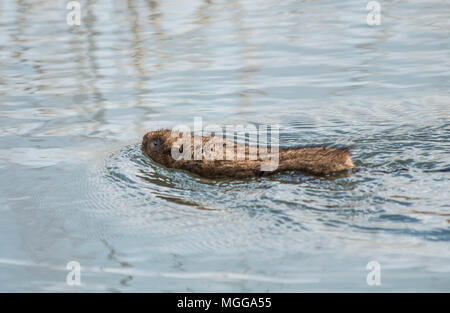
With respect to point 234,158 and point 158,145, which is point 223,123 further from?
point 234,158

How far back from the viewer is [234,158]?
22.2ft

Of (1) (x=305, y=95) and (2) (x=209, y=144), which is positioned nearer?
(2) (x=209, y=144)

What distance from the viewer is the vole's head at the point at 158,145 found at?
7.31 meters

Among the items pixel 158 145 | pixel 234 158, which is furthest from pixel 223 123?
pixel 234 158

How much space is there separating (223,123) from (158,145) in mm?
1449

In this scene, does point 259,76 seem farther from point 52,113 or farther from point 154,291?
point 154,291

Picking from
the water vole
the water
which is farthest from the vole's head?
the water

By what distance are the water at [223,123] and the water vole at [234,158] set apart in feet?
0.40

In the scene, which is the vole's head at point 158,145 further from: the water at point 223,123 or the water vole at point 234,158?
the water at point 223,123

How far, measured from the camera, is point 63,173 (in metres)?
7.25

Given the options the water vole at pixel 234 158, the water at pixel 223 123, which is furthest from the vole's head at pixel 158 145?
the water at pixel 223 123

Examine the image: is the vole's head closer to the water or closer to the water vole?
the water vole

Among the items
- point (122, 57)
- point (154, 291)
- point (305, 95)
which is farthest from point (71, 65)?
point (154, 291)

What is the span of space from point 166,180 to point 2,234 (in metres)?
1.72
